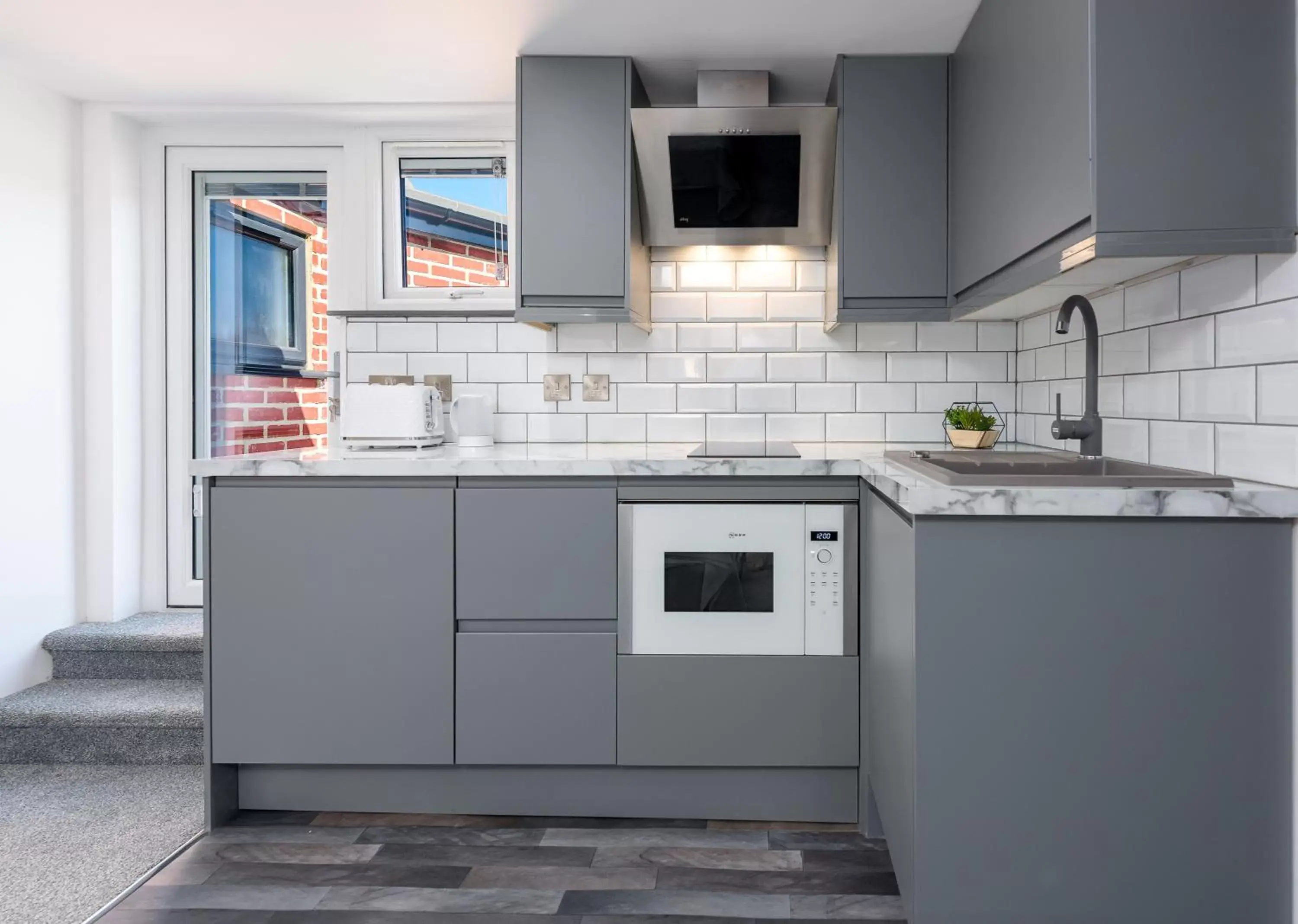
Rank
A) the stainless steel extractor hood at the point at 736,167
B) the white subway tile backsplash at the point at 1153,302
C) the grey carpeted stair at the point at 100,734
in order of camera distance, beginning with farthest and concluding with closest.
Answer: the grey carpeted stair at the point at 100,734 < the stainless steel extractor hood at the point at 736,167 < the white subway tile backsplash at the point at 1153,302

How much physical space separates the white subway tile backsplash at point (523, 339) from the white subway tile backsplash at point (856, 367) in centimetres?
93

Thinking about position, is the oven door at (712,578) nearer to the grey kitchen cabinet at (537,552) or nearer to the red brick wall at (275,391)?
the grey kitchen cabinet at (537,552)

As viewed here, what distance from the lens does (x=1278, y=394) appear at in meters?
1.64

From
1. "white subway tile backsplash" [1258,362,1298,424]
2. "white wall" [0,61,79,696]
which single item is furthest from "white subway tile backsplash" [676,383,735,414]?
"white wall" [0,61,79,696]

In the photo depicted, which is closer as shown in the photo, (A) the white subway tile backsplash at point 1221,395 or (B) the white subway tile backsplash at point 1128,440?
(A) the white subway tile backsplash at point 1221,395

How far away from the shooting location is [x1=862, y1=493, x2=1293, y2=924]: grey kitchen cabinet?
1.58 metres

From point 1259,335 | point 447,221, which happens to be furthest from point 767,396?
point 1259,335

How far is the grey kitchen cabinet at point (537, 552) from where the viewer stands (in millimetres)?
2422

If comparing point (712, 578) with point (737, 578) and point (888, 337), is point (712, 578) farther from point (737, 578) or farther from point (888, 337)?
point (888, 337)

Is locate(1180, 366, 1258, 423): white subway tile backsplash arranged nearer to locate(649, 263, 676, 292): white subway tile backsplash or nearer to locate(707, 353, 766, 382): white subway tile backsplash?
locate(707, 353, 766, 382): white subway tile backsplash

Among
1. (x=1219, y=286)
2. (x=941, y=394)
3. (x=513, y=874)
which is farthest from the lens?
(x=941, y=394)

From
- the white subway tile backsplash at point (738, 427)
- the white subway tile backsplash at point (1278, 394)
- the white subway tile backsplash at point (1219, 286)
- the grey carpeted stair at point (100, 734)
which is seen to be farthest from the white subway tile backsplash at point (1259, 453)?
the grey carpeted stair at point (100, 734)

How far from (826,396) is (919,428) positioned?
1.06 ft

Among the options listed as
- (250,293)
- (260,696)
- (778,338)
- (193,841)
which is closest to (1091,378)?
(778,338)
